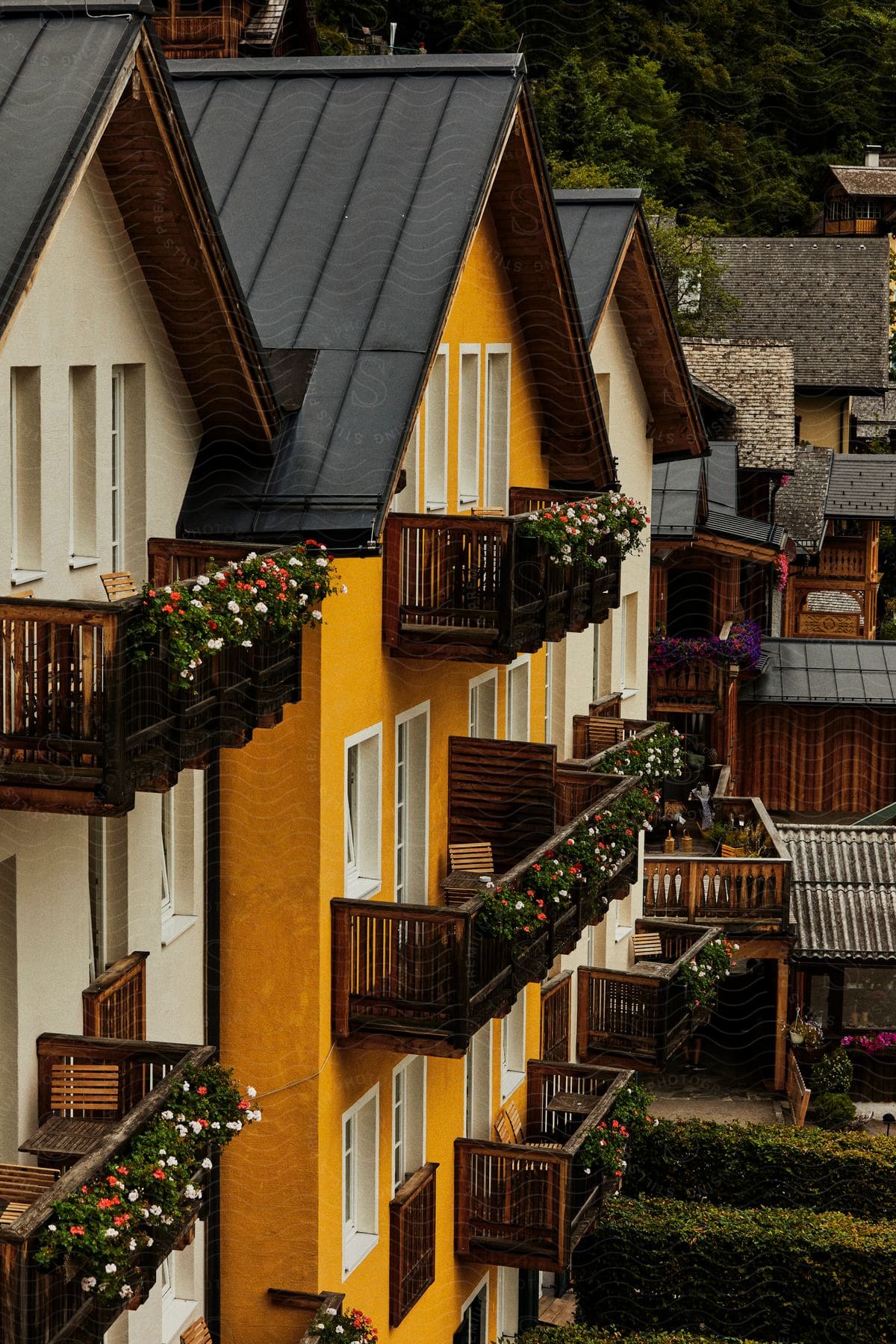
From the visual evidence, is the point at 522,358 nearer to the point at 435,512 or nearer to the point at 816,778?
the point at 435,512

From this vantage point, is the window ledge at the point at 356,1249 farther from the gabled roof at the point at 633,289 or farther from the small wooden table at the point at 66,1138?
the gabled roof at the point at 633,289

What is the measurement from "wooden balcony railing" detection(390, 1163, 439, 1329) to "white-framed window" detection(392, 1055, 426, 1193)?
0.05 metres

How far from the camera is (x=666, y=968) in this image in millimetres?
11945

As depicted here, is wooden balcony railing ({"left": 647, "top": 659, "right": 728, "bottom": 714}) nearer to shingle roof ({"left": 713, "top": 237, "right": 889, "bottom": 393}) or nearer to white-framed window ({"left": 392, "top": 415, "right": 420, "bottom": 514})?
white-framed window ({"left": 392, "top": 415, "right": 420, "bottom": 514})

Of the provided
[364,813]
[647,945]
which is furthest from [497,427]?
[647,945]

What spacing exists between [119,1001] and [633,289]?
6243 millimetres

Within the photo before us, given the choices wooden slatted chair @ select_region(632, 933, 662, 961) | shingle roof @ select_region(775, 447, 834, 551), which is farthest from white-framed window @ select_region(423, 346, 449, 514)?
shingle roof @ select_region(775, 447, 834, 551)

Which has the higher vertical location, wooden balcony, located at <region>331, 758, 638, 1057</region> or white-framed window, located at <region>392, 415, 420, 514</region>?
white-framed window, located at <region>392, 415, 420, 514</region>

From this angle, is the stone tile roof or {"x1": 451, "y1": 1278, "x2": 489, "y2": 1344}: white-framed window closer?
{"x1": 451, "y1": 1278, "x2": 489, "y2": 1344}: white-framed window

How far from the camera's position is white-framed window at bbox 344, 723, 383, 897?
8.03 metres

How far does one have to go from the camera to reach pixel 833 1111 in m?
14.7

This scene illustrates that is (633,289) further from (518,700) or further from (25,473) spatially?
(25,473)

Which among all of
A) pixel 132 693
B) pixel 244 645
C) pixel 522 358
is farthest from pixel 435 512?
pixel 132 693

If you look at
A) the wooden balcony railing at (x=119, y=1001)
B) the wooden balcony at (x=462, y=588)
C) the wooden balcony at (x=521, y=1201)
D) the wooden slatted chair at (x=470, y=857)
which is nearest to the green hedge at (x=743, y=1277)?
the wooden balcony at (x=521, y=1201)
